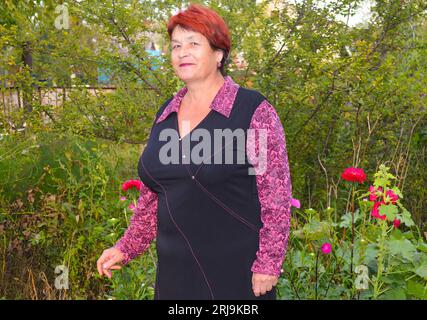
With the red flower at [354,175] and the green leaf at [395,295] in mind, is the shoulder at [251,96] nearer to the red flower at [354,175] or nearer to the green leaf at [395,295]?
the red flower at [354,175]

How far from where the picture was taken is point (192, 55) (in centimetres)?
241

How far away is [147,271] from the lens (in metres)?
3.93

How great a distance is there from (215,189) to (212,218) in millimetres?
121

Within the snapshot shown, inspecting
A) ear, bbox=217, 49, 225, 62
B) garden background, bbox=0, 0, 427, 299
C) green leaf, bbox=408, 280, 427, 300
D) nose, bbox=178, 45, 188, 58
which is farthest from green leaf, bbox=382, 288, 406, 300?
nose, bbox=178, 45, 188, 58

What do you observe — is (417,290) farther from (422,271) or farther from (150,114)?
(150,114)

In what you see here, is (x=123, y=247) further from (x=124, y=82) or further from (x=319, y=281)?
(x=124, y=82)

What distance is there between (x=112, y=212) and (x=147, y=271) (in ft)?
3.08

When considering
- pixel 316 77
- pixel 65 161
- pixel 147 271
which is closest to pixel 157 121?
pixel 147 271

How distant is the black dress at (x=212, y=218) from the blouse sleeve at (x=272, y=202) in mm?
59

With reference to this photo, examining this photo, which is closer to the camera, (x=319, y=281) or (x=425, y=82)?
(x=319, y=281)

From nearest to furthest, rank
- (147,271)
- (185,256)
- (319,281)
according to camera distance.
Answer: (185,256) < (319,281) < (147,271)

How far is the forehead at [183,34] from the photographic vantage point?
7.91 feet
